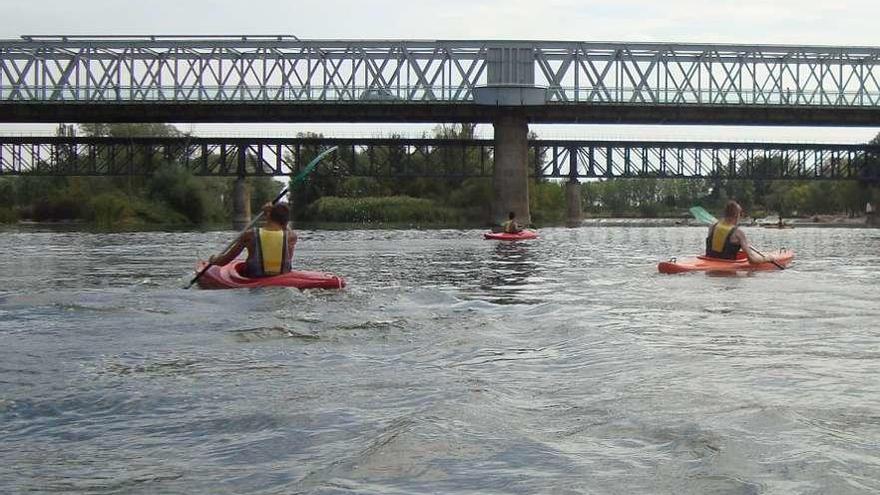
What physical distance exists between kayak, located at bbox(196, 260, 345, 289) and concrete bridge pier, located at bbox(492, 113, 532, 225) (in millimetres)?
57635

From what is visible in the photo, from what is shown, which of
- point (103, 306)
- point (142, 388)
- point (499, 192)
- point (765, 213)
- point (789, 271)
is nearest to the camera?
point (142, 388)

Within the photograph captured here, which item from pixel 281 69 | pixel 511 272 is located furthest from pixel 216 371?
pixel 281 69

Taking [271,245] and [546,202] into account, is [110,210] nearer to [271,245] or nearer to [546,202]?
[546,202]

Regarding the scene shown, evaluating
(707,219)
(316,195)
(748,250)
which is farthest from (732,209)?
(316,195)

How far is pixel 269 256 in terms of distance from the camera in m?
16.1

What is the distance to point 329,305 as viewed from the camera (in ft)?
46.5

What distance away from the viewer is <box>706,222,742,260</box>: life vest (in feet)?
69.8

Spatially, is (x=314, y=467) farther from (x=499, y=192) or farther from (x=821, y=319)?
(x=499, y=192)

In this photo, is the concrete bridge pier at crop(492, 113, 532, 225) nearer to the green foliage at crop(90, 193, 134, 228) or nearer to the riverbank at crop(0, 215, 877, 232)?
the riverbank at crop(0, 215, 877, 232)

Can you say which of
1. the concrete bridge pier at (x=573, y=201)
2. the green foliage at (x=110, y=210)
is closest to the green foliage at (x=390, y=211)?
the concrete bridge pier at (x=573, y=201)

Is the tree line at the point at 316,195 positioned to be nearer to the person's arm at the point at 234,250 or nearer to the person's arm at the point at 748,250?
the person's arm at the point at 748,250

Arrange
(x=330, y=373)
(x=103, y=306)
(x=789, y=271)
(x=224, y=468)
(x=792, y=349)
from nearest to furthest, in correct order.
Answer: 1. (x=224, y=468)
2. (x=330, y=373)
3. (x=792, y=349)
4. (x=103, y=306)
5. (x=789, y=271)

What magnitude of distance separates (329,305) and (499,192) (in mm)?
60794

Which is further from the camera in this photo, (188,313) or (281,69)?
(281,69)
